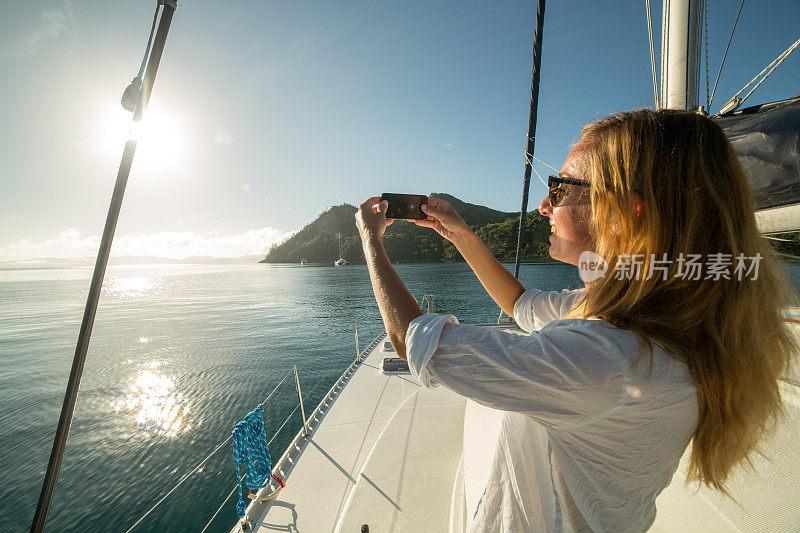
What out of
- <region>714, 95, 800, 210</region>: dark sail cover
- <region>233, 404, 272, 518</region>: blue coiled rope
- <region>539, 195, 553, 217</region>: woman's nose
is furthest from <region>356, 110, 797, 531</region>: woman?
<region>233, 404, 272, 518</region>: blue coiled rope

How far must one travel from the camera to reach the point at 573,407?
533 millimetres

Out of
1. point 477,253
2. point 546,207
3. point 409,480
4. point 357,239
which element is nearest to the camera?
point 546,207

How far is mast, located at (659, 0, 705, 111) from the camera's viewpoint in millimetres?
2211

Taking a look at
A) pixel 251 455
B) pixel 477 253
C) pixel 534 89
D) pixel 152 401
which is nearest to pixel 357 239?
pixel 152 401

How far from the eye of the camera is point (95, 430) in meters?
9.88

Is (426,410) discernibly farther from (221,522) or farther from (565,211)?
(221,522)

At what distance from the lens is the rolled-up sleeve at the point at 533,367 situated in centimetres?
50

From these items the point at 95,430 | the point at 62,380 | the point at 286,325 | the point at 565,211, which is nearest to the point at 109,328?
the point at 62,380

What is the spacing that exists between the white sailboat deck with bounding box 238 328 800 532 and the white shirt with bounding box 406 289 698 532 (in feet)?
1.57

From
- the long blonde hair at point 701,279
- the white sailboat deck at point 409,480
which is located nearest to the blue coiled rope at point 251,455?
the white sailboat deck at point 409,480

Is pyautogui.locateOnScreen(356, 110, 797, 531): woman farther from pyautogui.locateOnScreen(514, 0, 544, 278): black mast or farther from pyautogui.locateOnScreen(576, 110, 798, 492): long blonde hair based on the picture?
pyautogui.locateOnScreen(514, 0, 544, 278): black mast

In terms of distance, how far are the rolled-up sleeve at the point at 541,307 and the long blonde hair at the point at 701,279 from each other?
505 mm

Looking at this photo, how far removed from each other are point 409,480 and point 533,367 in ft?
7.22

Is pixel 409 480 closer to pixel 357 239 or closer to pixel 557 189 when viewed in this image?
pixel 557 189
